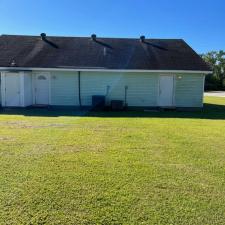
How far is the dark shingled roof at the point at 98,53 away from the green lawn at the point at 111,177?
850 centimetres

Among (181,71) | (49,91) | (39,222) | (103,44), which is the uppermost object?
(103,44)

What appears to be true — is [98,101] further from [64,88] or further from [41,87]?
Result: [41,87]

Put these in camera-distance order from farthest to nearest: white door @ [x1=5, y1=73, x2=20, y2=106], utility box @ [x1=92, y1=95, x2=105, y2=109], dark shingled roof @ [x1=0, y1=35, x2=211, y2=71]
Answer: dark shingled roof @ [x1=0, y1=35, x2=211, y2=71] → utility box @ [x1=92, y1=95, x2=105, y2=109] → white door @ [x1=5, y1=73, x2=20, y2=106]

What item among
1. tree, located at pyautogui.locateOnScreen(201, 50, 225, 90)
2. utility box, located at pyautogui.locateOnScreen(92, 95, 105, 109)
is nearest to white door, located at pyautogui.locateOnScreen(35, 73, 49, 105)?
utility box, located at pyautogui.locateOnScreen(92, 95, 105, 109)

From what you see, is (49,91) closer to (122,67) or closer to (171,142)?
(122,67)

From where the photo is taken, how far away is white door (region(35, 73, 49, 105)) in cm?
1711

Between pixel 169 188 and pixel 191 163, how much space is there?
1595 mm

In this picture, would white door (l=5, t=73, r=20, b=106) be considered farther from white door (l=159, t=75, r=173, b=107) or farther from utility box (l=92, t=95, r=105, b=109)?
white door (l=159, t=75, r=173, b=107)

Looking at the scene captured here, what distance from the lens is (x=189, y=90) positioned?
17.3m

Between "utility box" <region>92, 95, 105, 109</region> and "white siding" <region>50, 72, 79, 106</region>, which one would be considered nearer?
"utility box" <region>92, 95, 105, 109</region>

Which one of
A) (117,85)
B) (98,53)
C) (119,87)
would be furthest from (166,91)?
(98,53)

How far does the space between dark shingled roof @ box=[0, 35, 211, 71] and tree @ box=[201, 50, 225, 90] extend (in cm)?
3242

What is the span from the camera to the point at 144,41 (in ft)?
67.2

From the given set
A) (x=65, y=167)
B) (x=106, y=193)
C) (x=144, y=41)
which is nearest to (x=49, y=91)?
(x=144, y=41)
